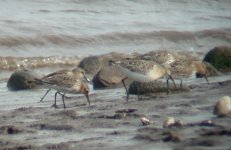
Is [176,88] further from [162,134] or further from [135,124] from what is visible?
[162,134]

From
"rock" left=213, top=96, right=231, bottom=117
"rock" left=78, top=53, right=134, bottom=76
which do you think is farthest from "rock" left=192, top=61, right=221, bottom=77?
"rock" left=213, top=96, right=231, bottom=117

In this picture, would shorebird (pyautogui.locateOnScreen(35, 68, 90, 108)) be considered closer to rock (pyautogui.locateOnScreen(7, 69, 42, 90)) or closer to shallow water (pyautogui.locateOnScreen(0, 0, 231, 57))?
rock (pyautogui.locateOnScreen(7, 69, 42, 90))

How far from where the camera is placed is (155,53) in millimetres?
12289

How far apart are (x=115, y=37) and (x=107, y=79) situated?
628cm

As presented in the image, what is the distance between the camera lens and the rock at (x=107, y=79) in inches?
484

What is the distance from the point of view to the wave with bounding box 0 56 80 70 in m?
15.9

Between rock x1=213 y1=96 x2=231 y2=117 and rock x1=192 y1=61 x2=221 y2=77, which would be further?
rock x1=192 y1=61 x2=221 y2=77

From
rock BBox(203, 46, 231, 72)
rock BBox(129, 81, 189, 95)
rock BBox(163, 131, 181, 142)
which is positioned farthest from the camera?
rock BBox(203, 46, 231, 72)

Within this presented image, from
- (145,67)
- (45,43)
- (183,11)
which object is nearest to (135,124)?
(145,67)

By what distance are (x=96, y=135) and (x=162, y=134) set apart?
2.56 ft

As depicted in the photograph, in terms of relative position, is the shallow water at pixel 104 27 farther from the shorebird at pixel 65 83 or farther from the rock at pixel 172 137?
the rock at pixel 172 137

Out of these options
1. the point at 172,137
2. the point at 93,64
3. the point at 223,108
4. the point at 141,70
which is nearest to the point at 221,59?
the point at 93,64

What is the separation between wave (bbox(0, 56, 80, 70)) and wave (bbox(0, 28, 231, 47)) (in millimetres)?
1120

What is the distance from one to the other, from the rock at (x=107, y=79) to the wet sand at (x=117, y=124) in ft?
3.03
